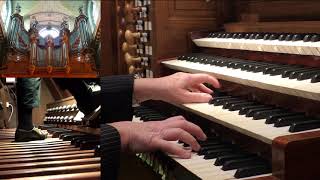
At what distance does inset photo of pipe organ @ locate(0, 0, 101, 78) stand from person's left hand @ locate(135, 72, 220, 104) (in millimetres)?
788

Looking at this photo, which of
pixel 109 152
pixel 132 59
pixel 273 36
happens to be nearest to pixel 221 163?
pixel 109 152

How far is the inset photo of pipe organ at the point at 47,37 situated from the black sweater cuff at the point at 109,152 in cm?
30

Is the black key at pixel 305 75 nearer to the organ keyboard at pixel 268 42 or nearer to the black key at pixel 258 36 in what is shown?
the organ keyboard at pixel 268 42

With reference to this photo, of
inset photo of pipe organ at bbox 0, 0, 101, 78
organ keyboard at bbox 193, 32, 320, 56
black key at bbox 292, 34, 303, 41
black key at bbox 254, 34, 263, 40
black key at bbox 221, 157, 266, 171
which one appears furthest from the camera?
black key at bbox 254, 34, 263, 40

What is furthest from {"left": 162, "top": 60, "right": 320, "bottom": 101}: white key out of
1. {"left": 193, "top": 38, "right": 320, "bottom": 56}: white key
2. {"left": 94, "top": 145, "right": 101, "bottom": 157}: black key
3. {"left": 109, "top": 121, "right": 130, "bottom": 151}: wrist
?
{"left": 94, "top": 145, "right": 101, "bottom": 157}: black key

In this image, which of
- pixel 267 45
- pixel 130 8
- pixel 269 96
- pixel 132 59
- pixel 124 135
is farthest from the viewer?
pixel 130 8

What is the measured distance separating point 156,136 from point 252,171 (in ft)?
0.84

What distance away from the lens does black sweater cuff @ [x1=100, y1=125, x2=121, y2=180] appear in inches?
38.3

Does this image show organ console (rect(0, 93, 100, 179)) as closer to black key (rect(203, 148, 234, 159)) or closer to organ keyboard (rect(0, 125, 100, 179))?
organ keyboard (rect(0, 125, 100, 179))

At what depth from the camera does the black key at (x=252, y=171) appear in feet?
3.15

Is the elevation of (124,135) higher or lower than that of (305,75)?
lower

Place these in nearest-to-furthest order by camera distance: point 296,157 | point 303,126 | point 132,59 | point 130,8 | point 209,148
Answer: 1. point 296,157
2. point 303,126
3. point 209,148
4. point 132,59
5. point 130,8

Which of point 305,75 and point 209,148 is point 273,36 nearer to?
point 305,75

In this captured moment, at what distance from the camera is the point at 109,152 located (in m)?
0.99
